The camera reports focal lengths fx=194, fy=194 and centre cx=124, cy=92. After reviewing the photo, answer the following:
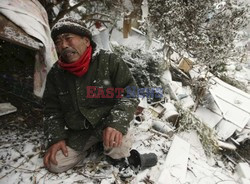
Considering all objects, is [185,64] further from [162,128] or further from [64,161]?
[64,161]

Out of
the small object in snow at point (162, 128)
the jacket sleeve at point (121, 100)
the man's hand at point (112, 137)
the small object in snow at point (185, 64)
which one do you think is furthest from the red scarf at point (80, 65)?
the small object in snow at point (185, 64)

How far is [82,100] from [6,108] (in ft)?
5.65

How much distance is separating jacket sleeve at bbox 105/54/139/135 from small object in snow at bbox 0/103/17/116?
197cm

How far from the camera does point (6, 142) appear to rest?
8.68 feet

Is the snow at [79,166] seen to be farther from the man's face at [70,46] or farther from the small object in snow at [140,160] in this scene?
the man's face at [70,46]

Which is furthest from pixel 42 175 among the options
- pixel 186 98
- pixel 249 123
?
pixel 249 123

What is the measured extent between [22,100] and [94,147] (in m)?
1.72

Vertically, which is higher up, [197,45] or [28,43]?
[197,45]

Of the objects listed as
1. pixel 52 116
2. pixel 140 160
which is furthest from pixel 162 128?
pixel 52 116

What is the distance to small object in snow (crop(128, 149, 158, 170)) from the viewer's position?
2420 mm

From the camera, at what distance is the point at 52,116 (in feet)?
7.43

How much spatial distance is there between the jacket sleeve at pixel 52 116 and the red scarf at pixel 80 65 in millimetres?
371

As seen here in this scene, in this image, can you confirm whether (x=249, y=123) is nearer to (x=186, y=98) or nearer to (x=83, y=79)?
(x=186, y=98)

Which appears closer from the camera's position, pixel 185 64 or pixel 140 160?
pixel 140 160
